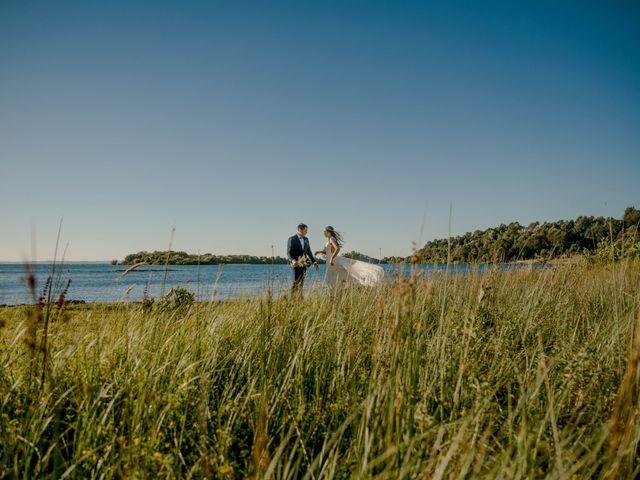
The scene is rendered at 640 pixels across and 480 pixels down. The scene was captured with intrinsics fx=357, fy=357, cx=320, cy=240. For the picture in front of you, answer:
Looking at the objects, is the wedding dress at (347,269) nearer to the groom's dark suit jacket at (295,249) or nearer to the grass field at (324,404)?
the groom's dark suit jacket at (295,249)

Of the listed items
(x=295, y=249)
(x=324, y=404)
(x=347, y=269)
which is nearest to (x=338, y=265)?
(x=347, y=269)

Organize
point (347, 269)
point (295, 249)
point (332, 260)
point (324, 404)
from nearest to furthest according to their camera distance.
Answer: point (324, 404) < point (295, 249) < point (332, 260) < point (347, 269)

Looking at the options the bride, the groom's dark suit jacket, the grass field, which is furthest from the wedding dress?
the grass field

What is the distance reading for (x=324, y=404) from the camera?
2.38 metres

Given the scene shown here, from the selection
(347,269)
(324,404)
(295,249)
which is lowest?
(324,404)

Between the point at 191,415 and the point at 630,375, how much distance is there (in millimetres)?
2066

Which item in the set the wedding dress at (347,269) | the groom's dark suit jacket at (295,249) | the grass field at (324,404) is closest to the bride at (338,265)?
the wedding dress at (347,269)

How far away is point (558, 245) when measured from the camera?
6785mm

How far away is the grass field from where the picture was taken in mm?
1411

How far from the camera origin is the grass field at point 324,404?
1411 millimetres

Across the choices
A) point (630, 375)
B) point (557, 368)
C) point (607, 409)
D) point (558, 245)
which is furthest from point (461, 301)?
point (558, 245)

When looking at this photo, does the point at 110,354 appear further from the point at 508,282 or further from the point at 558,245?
the point at 558,245

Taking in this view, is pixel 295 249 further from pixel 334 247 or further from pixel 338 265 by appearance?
pixel 338 265

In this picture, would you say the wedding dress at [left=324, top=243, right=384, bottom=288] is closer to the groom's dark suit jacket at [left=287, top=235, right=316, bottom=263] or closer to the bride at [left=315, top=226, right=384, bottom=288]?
the bride at [left=315, top=226, right=384, bottom=288]
